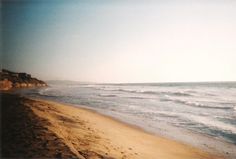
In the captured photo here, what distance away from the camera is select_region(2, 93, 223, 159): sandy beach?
3.03m

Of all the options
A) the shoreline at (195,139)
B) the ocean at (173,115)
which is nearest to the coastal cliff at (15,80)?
the ocean at (173,115)

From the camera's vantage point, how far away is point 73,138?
10.8 feet

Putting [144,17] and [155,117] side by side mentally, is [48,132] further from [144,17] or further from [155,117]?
[144,17]

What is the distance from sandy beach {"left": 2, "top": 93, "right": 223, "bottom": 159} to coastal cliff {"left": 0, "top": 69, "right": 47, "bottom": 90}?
272 millimetres

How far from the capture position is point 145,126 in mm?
3902

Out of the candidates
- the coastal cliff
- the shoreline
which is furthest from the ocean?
the coastal cliff

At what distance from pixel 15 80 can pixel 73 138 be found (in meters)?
1.64

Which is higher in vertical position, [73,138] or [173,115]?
[173,115]

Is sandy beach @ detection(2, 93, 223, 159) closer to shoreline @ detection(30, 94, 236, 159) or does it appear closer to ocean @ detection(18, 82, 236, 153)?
shoreline @ detection(30, 94, 236, 159)

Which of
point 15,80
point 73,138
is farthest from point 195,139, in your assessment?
point 15,80

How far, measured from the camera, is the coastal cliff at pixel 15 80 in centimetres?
401

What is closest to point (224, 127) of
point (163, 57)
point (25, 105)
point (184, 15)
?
point (163, 57)

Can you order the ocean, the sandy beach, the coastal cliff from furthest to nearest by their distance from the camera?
the coastal cliff → the ocean → the sandy beach

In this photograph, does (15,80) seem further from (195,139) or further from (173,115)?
(195,139)
